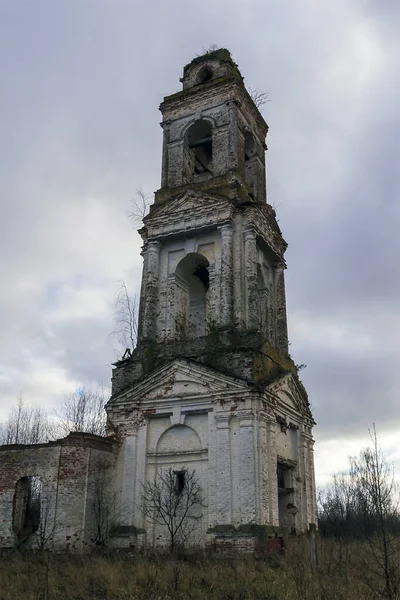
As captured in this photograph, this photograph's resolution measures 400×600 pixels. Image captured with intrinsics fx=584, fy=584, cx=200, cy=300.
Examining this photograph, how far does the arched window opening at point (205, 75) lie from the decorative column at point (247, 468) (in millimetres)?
12879

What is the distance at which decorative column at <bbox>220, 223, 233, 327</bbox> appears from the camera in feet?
54.7

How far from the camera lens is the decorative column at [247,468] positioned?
45.8 ft

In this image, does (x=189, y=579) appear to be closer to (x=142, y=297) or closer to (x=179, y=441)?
(x=179, y=441)

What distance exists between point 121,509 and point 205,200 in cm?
938

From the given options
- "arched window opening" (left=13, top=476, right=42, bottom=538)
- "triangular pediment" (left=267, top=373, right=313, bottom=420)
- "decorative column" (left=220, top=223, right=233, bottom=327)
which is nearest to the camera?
"arched window opening" (left=13, top=476, right=42, bottom=538)

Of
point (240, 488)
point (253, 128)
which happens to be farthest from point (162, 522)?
point (253, 128)

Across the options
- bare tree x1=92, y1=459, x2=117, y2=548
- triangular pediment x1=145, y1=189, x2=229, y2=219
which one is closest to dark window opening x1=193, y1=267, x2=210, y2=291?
triangular pediment x1=145, y1=189, x2=229, y2=219

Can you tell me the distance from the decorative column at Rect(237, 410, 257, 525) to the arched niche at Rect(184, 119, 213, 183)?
902 cm

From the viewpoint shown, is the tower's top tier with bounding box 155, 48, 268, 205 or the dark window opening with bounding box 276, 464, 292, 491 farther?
the tower's top tier with bounding box 155, 48, 268, 205

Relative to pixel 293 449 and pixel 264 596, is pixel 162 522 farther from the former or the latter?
pixel 264 596

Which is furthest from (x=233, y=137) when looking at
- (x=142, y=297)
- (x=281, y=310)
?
(x=142, y=297)

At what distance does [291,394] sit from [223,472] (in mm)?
4062

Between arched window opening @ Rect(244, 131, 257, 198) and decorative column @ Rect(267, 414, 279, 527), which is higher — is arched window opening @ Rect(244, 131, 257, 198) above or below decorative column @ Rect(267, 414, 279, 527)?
above

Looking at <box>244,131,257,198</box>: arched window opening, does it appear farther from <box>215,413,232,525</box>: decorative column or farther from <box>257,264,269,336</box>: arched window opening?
<box>215,413,232,525</box>: decorative column
